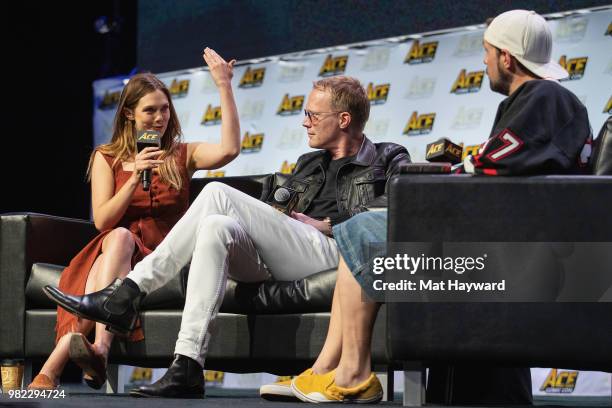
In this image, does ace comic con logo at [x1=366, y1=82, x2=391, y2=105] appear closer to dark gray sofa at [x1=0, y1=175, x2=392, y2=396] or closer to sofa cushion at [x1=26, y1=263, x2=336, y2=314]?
dark gray sofa at [x1=0, y1=175, x2=392, y2=396]

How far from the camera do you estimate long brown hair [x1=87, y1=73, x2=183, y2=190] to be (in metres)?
3.25

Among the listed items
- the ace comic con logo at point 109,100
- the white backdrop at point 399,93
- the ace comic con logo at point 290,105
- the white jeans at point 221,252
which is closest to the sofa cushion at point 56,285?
the white jeans at point 221,252

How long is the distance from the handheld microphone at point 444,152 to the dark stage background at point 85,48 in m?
3.19

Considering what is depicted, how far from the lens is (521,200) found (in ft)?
7.09

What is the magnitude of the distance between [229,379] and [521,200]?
10.6 feet

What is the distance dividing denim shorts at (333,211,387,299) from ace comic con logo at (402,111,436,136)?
8.30 feet

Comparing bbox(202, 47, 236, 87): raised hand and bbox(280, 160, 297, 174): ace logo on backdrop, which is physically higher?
bbox(280, 160, 297, 174): ace logo on backdrop

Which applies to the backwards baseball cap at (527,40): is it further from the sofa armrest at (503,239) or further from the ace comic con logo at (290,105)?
the ace comic con logo at (290,105)

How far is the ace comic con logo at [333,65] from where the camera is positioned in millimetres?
5203

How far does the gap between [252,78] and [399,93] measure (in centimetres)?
104

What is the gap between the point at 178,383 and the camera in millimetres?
2375

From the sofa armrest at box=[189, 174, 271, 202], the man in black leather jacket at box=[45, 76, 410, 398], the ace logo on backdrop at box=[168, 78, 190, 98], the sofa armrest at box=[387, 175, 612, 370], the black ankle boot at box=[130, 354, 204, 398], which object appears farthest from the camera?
the ace logo on backdrop at box=[168, 78, 190, 98]

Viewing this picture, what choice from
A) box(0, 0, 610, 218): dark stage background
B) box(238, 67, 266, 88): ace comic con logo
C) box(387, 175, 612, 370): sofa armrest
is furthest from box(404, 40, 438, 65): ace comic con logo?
box(387, 175, 612, 370): sofa armrest

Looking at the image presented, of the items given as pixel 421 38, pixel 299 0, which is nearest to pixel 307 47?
pixel 299 0
